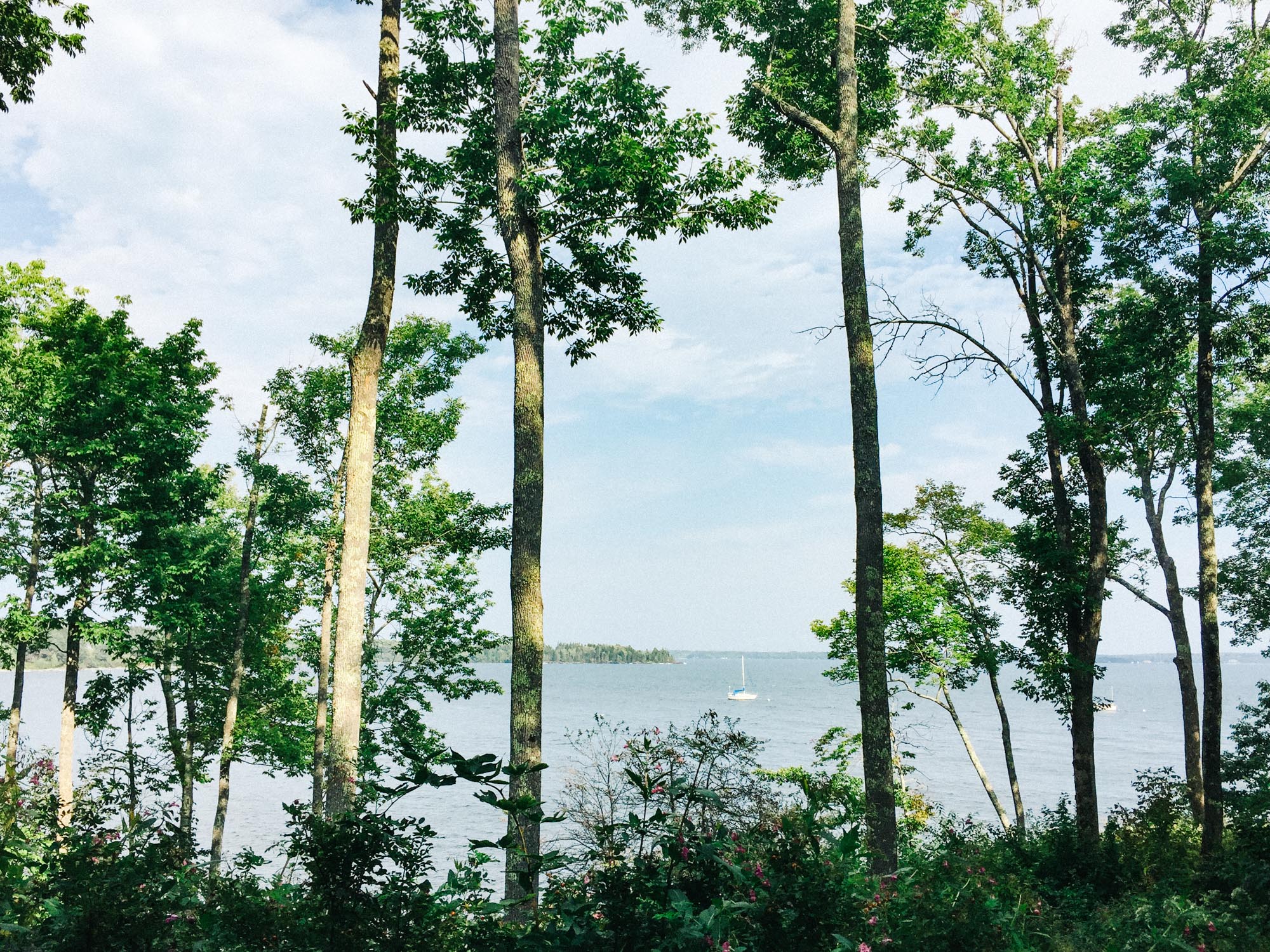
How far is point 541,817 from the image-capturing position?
2.62 m

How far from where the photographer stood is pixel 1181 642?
16.9 m

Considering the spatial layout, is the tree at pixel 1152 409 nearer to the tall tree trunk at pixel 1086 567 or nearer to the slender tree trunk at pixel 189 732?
the tall tree trunk at pixel 1086 567

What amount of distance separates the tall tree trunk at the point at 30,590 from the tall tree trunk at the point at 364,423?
438 inches

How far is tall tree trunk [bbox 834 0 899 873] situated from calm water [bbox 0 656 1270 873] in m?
4.38

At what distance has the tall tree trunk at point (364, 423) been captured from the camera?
8.03 m

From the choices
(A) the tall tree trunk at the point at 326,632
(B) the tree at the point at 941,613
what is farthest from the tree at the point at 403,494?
(B) the tree at the point at 941,613

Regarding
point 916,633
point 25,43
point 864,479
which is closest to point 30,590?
point 25,43

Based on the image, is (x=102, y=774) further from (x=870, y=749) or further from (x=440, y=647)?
(x=870, y=749)

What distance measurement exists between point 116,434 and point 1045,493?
18.4 metres

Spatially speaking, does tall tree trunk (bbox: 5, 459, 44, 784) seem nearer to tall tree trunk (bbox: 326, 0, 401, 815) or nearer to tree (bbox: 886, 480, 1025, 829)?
tall tree trunk (bbox: 326, 0, 401, 815)

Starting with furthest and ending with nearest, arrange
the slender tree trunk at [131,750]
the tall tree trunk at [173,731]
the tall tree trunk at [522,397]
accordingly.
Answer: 1. the tall tree trunk at [173,731]
2. the slender tree trunk at [131,750]
3. the tall tree trunk at [522,397]

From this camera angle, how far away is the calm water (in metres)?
34.4

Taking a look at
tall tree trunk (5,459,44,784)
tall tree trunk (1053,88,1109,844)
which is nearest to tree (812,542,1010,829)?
tall tree trunk (1053,88,1109,844)

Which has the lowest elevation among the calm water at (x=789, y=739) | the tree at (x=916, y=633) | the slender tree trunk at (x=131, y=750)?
the calm water at (x=789, y=739)
